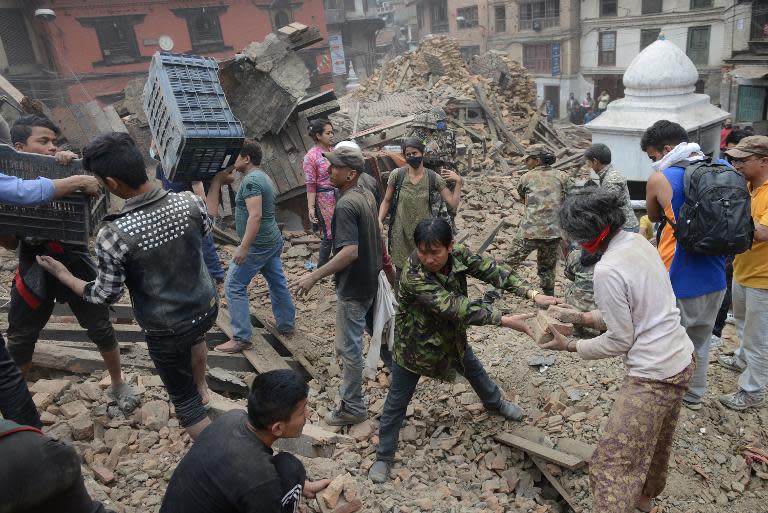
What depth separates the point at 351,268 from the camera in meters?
4.10

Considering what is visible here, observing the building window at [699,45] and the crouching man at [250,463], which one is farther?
the building window at [699,45]

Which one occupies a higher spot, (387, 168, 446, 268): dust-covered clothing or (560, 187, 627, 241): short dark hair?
(560, 187, 627, 241): short dark hair

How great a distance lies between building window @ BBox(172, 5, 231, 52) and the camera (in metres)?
26.3

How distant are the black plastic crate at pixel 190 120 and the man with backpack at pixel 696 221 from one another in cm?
353

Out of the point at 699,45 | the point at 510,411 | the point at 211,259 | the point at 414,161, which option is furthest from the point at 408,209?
the point at 699,45

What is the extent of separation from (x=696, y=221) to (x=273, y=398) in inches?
122

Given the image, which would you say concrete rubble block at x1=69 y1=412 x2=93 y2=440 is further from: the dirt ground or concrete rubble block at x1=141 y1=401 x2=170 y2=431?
concrete rubble block at x1=141 y1=401 x2=170 y2=431

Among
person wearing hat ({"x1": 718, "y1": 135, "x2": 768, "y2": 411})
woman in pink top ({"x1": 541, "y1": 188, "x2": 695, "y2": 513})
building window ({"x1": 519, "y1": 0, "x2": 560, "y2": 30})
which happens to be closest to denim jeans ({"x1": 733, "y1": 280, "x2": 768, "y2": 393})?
person wearing hat ({"x1": 718, "y1": 135, "x2": 768, "y2": 411})

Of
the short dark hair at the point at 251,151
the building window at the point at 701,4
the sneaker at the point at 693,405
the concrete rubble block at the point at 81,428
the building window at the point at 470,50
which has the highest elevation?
the building window at the point at 701,4

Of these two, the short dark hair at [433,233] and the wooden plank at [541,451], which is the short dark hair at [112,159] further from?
the wooden plank at [541,451]

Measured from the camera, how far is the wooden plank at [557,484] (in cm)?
360

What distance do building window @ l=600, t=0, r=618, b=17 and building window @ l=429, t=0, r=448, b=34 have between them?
1331cm

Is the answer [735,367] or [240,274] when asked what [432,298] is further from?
[735,367]

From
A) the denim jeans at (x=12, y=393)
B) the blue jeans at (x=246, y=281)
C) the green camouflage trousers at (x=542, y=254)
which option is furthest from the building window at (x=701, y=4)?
the denim jeans at (x=12, y=393)
